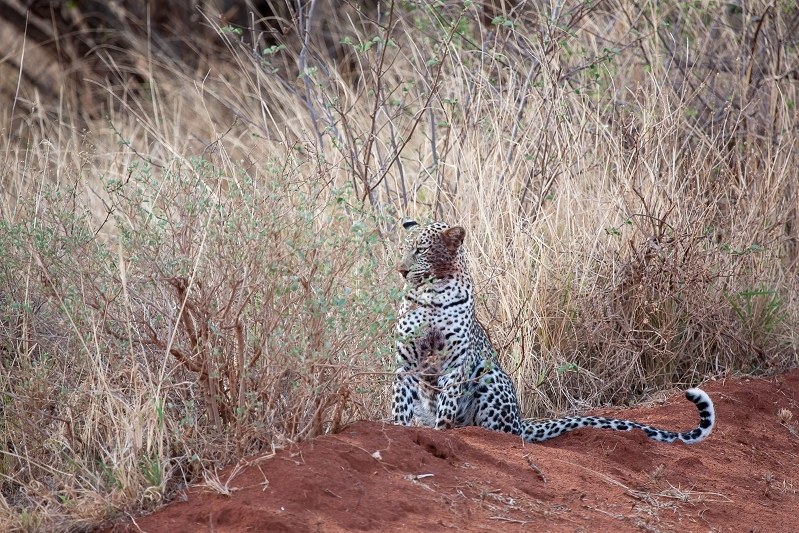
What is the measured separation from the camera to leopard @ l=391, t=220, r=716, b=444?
5328 mm

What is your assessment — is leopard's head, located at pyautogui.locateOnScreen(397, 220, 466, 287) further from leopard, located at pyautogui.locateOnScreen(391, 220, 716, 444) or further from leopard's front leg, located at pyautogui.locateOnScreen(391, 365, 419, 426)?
leopard's front leg, located at pyautogui.locateOnScreen(391, 365, 419, 426)

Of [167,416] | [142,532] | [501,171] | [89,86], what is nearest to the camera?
[142,532]

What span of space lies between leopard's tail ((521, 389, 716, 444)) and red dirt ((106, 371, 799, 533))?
53mm

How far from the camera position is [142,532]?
3.55 m

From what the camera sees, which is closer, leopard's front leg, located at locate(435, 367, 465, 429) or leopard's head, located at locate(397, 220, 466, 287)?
leopard's front leg, located at locate(435, 367, 465, 429)

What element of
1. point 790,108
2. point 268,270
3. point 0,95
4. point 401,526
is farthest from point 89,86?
point 401,526

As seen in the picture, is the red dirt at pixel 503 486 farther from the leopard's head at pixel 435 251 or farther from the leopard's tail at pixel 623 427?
the leopard's head at pixel 435 251

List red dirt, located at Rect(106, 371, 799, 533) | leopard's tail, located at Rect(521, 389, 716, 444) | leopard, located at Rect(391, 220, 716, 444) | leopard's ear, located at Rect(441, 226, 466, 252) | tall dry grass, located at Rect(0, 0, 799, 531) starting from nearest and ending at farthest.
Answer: red dirt, located at Rect(106, 371, 799, 533) → tall dry grass, located at Rect(0, 0, 799, 531) → leopard's tail, located at Rect(521, 389, 716, 444) → leopard, located at Rect(391, 220, 716, 444) → leopard's ear, located at Rect(441, 226, 466, 252)

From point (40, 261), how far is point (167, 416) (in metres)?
0.93

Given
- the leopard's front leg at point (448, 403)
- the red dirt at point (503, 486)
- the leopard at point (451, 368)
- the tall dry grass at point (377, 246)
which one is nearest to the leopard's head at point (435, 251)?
the leopard at point (451, 368)

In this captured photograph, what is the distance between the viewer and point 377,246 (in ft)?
20.1

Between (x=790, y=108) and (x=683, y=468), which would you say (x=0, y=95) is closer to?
(x=790, y=108)

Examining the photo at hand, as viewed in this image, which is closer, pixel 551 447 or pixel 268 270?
pixel 268 270

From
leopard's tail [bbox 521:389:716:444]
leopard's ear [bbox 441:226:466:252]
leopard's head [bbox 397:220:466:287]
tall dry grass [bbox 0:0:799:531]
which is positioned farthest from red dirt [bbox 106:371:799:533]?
leopard's ear [bbox 441:226:466:252]
